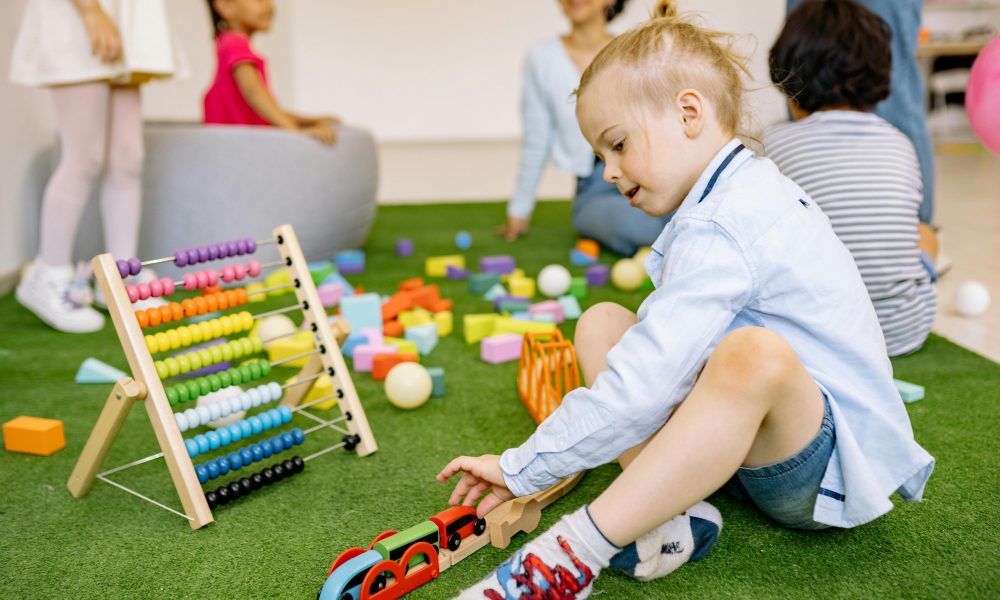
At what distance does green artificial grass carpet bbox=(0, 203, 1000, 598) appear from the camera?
104 centimetres

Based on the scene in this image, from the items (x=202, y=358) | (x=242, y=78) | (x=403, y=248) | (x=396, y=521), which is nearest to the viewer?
(x=396, y=521)

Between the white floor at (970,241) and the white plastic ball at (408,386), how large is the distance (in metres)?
1.29

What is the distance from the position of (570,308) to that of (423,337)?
45cm

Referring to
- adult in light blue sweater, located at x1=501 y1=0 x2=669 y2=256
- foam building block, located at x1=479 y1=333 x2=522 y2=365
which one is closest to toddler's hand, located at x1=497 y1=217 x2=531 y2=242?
adult in light blue sweater, located at x1=501 y1=0 x2=669 y2=256

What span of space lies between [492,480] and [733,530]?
0.37 meters

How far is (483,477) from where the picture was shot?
103 cm

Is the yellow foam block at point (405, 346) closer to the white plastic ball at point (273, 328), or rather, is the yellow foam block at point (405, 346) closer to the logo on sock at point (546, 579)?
the white plastic ball at point (273, 328)

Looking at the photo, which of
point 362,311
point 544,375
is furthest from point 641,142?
point 362,311

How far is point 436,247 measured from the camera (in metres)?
3.13

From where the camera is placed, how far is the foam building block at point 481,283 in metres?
2.45

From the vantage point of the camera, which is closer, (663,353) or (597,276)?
(663,353)

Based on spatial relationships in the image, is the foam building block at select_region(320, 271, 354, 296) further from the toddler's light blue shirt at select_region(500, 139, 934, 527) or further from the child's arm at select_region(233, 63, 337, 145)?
the toddler's light blue shirt at select_region(500, 139, 934, 527)

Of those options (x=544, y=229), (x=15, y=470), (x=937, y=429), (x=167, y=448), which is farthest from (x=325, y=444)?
(x=544, y=229)

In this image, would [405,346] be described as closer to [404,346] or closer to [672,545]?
[404,346]
